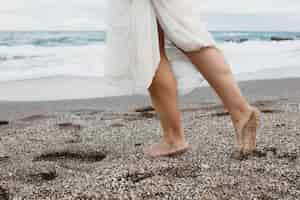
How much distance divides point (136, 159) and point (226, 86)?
1.86 ft

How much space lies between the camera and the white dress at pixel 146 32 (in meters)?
2.49

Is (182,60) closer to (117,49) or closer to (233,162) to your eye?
(117,49)

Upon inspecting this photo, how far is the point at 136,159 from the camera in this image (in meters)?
2.70

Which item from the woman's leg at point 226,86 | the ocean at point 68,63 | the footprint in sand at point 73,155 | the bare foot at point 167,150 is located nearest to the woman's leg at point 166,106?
the bare foot at point 167,150

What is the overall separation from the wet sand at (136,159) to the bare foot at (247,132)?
0.05m

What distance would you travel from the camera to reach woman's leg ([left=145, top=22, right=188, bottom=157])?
8.64ft

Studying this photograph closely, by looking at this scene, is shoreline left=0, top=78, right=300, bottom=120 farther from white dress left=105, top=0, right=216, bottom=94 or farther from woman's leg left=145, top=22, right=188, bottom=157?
white dress left=105, top=0, right=216, bottom=94

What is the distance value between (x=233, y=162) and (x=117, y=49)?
753mm

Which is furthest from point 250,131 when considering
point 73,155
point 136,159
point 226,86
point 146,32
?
point 73,155

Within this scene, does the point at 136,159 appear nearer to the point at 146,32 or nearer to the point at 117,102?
the point at 146,32

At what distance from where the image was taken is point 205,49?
253cm

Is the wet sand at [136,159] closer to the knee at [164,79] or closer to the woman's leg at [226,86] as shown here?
the woman's leg at [226,86]

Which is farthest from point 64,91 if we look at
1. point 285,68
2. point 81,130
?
point 285,68

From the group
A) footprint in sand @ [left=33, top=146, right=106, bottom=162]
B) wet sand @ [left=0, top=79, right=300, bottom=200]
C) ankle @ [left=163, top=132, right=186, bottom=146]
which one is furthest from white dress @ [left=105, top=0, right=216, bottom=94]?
footprint in sand @ [left=33, top=146, right=106, bottom=162]
